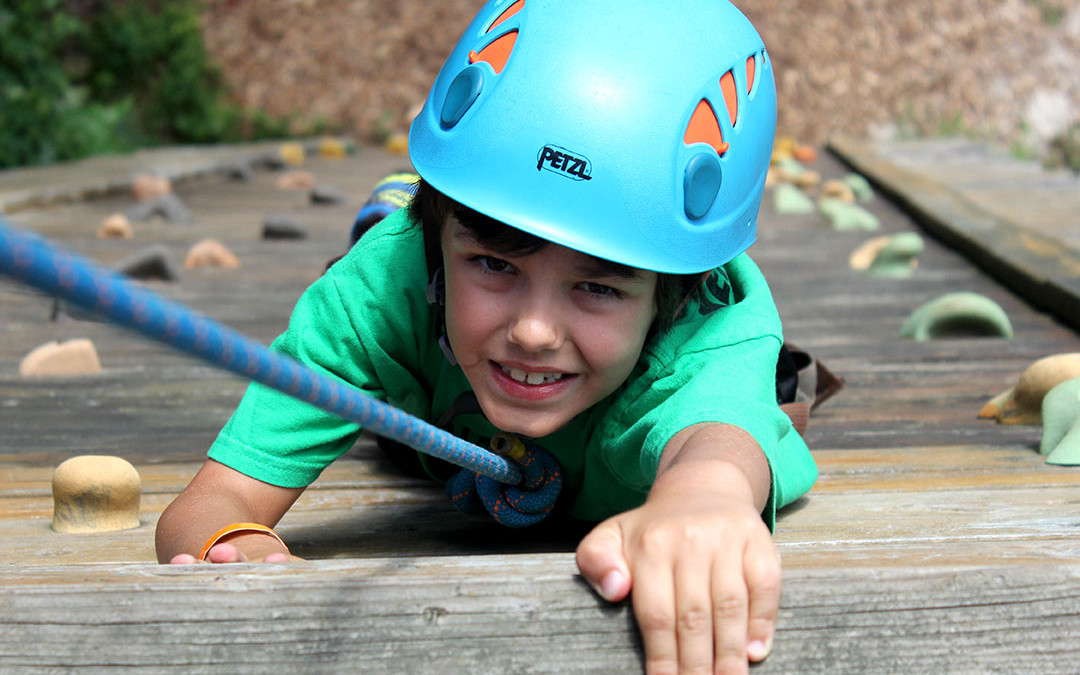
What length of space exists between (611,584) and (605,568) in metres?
0.02

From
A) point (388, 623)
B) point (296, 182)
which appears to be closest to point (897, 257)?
point (388, 623)

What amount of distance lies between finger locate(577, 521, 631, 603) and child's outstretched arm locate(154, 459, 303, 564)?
472 millimetres

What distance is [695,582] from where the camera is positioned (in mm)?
1142

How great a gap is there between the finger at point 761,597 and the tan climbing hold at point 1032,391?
1.52 m

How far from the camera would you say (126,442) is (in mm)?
2486

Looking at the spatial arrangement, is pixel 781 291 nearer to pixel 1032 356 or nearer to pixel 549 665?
pixel 1032 356

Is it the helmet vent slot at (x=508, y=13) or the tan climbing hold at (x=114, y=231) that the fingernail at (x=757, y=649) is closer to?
the helmet vent slot at (x=508, y=13)

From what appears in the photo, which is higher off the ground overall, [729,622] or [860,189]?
[729,622]

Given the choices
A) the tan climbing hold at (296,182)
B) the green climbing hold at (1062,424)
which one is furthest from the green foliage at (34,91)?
the green climbing hold at (1062,424)

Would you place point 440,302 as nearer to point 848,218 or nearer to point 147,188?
point 848,218

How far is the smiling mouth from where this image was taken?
1.64 m

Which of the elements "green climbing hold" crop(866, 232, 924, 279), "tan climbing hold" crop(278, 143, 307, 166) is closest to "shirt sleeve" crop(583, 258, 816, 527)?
"green climbing hold" crop(866, 232, 924, 279)

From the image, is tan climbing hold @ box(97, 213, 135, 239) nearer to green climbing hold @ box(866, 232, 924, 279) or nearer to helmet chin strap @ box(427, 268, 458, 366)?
green climbing hold @ box(866, 232, 924, 279)

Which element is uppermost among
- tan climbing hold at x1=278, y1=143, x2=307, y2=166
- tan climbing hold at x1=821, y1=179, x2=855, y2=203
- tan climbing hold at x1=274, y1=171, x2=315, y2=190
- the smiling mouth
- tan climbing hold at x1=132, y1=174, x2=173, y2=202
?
the smiling mouth
